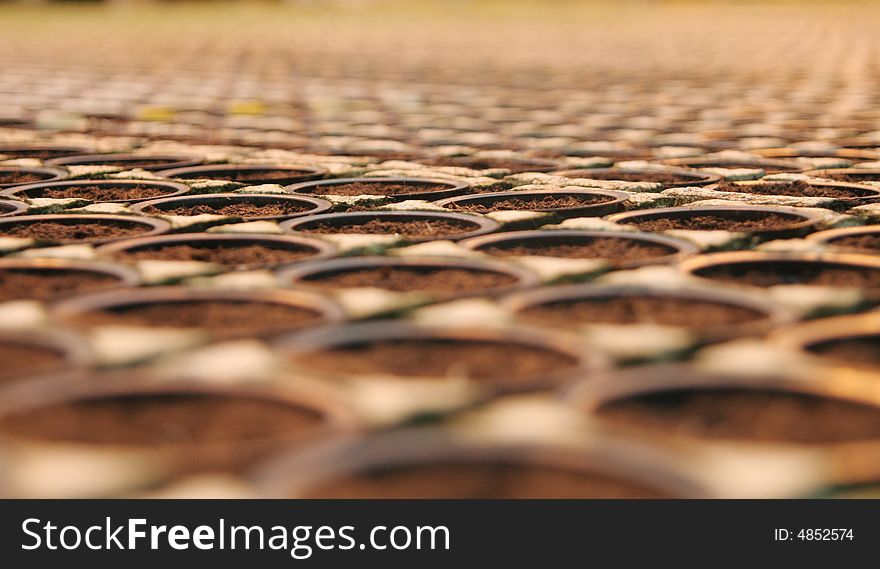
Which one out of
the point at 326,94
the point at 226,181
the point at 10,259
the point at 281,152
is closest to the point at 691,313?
the point at 10,259

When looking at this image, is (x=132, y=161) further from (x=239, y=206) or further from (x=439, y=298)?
(x=439, y=298)

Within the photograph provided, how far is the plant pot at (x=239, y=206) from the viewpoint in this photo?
3205 millimetres

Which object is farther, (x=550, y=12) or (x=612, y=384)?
(x=550, y=12)

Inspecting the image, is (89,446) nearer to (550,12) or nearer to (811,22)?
(811,22)

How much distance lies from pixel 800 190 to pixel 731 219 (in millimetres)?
556

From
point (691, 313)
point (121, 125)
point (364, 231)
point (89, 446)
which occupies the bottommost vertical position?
point (89, 446)

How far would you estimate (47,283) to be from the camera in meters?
2.31

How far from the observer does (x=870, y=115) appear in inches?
245

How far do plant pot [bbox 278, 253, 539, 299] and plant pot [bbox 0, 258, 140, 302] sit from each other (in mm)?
314

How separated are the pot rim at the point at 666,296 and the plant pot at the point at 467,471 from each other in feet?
1.95

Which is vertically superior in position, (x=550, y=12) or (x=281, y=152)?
(x=550, y=12)

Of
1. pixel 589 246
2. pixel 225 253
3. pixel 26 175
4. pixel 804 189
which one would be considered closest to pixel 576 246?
pixel 589 246

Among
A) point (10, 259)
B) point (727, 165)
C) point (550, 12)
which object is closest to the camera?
point (10, 259)

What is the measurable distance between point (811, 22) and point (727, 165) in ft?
52.6
